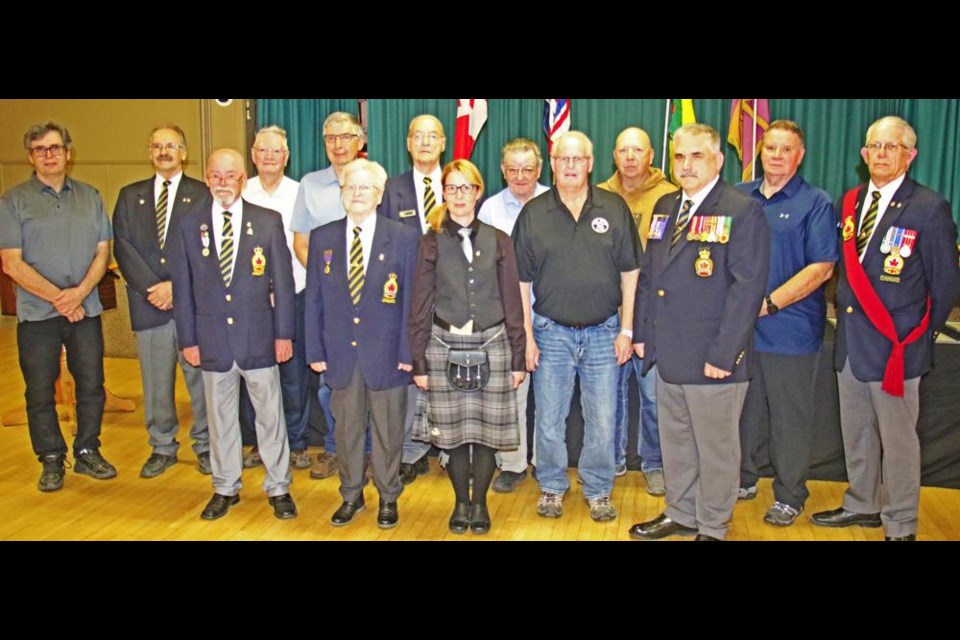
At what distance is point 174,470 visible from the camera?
13.8 feet

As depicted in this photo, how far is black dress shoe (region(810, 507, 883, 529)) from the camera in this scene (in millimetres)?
3455

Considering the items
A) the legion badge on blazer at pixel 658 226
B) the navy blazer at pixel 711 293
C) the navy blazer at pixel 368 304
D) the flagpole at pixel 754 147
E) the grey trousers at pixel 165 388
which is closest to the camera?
the navy blazer at pixel 711 293

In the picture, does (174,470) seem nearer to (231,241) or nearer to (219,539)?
(219,539)

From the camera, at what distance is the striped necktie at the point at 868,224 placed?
319cm

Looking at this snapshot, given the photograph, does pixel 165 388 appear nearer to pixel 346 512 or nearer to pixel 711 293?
pixel 346 512

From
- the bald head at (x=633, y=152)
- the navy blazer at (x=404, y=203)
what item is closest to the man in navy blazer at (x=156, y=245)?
the navy blazer at (x=404, y=203)

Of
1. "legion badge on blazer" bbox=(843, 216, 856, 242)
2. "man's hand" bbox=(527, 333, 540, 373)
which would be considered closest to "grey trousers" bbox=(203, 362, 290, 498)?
"man's hand" bbox=(527, 333, 540, 373)

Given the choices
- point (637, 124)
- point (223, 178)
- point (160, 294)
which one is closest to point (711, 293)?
point (223, 178)

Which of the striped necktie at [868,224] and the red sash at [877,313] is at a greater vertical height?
the striped necktie at [868,224]

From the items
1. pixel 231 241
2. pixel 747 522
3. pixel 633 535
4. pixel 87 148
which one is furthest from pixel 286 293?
pixel 87 148

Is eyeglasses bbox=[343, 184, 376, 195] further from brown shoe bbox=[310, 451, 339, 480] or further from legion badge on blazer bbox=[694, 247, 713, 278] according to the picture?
brown shoe bbox=[310, 451, 339, 480]

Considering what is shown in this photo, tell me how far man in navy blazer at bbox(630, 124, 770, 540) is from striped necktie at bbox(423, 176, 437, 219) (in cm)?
105

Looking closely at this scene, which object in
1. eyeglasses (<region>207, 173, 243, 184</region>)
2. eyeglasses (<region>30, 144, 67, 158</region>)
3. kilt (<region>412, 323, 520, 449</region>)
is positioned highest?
eyeglasses (<region>30, 144, 67, 158</region>)

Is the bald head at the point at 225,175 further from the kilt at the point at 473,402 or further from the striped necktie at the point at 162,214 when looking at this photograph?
the kilt at the point at 473,402
